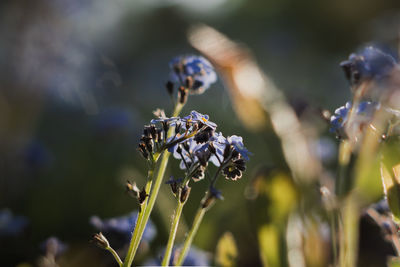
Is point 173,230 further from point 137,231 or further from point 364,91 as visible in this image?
point 364,91

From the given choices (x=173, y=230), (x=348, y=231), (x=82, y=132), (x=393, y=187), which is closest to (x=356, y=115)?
(x=393, y=187)

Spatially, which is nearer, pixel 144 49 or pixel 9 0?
pixel 9 0

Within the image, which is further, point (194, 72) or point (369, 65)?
point (194, 72)

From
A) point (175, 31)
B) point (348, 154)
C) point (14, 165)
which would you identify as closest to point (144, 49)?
point (175, 31)

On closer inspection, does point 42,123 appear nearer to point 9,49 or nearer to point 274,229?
point 9,49

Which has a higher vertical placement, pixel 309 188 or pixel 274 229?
pixel 309 188

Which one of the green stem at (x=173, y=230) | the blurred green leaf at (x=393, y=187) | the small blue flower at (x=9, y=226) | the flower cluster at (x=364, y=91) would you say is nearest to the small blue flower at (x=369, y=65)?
the flower cluster at (x=364, y=91)

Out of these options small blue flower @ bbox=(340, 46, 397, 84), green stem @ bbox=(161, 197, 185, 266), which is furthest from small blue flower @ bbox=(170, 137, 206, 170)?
small blue flower @ bbox=(340, 46, 397, 84)

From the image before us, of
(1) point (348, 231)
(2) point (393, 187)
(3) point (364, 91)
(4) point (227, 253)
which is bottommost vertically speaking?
(4) point (227, 253)
